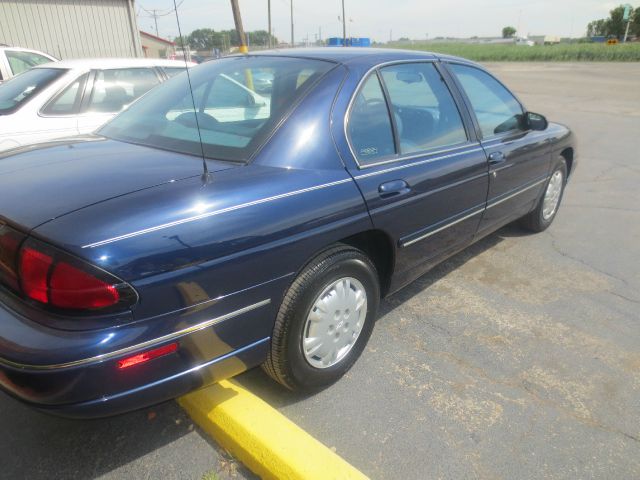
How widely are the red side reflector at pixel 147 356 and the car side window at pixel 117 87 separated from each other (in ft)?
13.0

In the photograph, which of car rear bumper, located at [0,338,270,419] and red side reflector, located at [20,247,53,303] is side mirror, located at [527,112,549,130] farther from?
red side reflector, located at [20,247,53,303]

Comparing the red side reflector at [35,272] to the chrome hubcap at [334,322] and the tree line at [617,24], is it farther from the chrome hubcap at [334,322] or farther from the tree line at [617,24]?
the tree line at [617,24]

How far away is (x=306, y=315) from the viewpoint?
215cm

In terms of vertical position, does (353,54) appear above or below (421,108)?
above

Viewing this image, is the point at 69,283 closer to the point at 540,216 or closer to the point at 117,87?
the point at 540,216

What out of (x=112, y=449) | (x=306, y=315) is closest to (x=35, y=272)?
(x=112, y=449)

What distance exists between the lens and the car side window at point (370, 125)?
93.9 inches

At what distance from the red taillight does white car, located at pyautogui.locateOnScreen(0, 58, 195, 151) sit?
342 centimetres

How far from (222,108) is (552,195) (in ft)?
11.0

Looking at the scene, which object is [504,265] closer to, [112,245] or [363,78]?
[363,78]

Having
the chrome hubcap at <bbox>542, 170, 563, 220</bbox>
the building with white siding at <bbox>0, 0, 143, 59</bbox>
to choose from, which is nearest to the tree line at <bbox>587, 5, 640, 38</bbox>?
the building with white siding at <bbox>0, 0, 143, 59</bbox>

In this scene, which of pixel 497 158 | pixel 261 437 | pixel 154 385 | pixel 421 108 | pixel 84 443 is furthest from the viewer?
pixel 497 158

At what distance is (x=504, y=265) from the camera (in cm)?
396

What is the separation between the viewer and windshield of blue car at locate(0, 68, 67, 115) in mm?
4836
